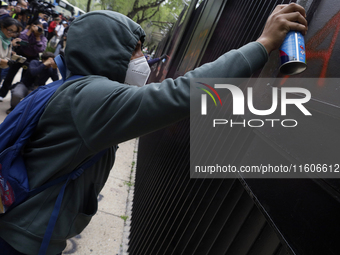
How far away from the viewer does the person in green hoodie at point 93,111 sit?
1.25 meters

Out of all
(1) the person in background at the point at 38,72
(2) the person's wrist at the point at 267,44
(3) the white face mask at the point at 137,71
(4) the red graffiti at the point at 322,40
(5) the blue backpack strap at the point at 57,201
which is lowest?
(1) the person in background at the point at 38,72

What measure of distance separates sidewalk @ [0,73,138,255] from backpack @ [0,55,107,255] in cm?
192

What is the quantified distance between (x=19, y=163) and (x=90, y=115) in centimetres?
63

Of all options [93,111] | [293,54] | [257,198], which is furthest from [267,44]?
[93,111]

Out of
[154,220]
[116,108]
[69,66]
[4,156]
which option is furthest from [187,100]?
[154,220]

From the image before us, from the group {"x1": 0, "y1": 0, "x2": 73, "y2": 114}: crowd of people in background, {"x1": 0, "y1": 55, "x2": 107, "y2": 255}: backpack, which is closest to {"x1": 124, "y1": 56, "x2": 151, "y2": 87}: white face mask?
{"x1": 0, "y1": 55, "x2": 107, "y2": 255}: backpack

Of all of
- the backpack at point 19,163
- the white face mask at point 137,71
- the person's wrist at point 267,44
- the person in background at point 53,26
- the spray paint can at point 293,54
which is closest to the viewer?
the spray paint can at point 293,54

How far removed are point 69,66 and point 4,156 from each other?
2.05 feet

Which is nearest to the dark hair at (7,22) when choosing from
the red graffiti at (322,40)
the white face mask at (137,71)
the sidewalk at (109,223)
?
the sidewalk at (109,223)

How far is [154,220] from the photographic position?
9.31ft

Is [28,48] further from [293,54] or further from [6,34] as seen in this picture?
[293,54]

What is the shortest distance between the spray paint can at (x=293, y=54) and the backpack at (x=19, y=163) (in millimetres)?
1080

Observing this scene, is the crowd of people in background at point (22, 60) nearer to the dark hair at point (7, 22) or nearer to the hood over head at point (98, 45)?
the dark hair at point (7, 22)

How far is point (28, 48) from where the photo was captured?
7.35 m
